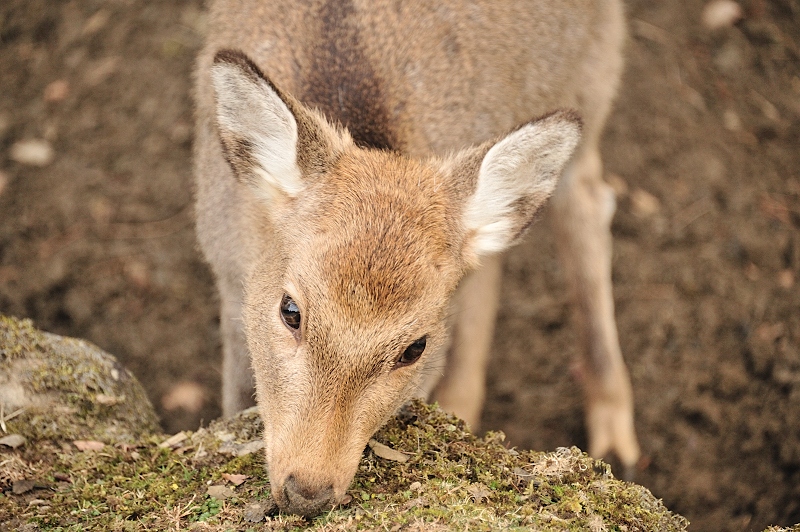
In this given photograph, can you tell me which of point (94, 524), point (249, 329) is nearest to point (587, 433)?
point (249, 329)

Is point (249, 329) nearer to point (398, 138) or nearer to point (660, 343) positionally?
point (398, 138)

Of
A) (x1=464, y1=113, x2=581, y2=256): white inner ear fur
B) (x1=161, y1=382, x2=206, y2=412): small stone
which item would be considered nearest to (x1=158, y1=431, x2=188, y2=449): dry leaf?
(x1=464, y1=113, x2=581, y2=256): white inner ear fur

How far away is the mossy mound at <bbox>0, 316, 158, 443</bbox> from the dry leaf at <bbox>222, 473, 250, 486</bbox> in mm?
755

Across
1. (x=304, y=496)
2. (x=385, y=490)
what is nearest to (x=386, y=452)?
(x=385, y=490)

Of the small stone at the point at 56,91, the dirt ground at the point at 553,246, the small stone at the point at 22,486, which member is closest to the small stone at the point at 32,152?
the dirt ground at the point at 553,246

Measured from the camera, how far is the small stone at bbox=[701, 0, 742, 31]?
9.13 meters

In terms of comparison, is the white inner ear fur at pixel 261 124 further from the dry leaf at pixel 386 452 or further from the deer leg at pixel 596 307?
the deer leg at pixel 596 307

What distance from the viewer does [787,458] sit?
6.50m

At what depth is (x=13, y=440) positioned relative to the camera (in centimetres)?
367

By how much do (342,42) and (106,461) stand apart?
95.8 inches

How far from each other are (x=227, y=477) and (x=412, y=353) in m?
0.95

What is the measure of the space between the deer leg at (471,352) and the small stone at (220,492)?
329 centimetres

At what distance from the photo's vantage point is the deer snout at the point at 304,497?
313 cm

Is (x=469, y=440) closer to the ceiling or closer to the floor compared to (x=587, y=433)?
closer to the ceiling
